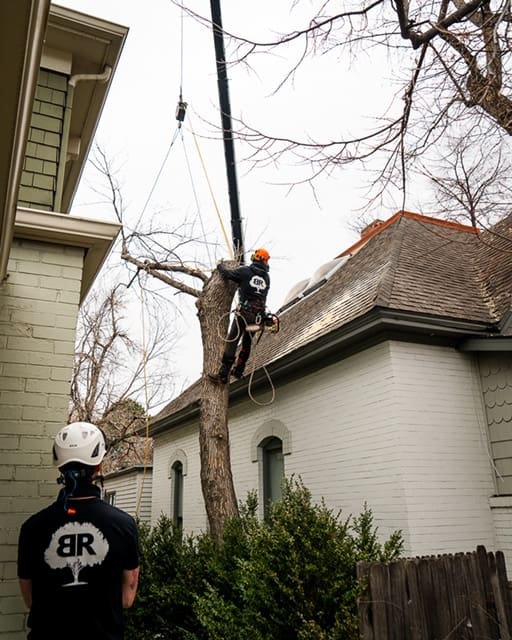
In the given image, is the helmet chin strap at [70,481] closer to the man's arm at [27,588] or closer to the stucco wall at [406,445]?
the man's arm at [27,588]

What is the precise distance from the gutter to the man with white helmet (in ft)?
5.57

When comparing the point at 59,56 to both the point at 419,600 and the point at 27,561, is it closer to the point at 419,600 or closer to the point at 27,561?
the point at 27,561

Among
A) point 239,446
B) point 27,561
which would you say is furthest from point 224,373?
point 27,561

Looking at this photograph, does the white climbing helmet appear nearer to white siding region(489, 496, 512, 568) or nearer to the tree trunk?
the tree trunk

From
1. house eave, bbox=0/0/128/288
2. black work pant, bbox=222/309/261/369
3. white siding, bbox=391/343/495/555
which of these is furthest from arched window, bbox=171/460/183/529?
house eave, bbox=0/0/128/288

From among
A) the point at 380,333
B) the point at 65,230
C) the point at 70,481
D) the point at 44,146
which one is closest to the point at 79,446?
the point at 70,481

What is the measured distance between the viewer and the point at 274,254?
11.9 metres

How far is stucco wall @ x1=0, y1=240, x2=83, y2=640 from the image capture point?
3.81 meters

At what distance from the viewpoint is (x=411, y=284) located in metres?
8.68

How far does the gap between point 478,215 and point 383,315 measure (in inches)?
70.2

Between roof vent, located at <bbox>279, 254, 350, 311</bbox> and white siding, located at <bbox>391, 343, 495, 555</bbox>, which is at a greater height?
roof vent, located at <bbox>279, 254, 350, 311</bbox>

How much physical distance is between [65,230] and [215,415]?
4419 mm

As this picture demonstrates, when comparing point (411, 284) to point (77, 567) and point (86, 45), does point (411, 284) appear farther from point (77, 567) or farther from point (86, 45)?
point (77, 567)

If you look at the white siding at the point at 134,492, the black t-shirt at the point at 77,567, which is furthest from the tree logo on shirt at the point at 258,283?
the white siding at the point at 134,492
